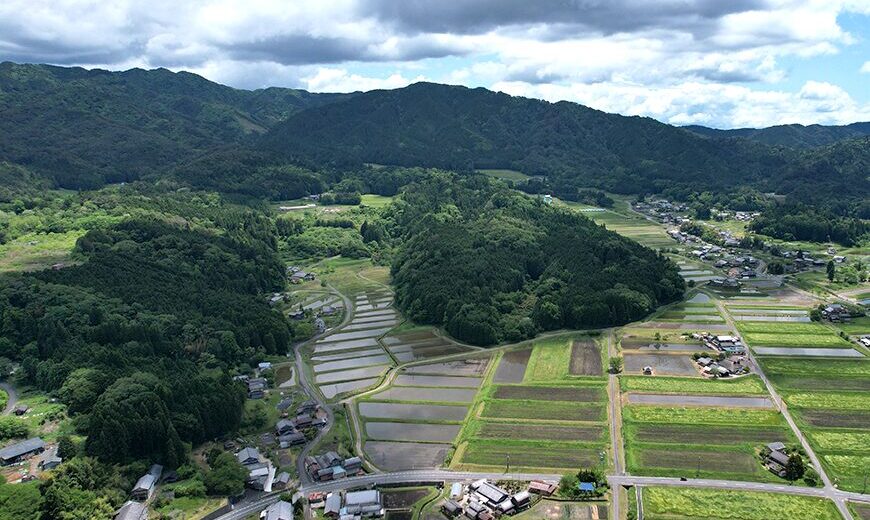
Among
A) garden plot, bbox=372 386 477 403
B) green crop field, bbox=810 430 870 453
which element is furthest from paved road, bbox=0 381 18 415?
green crop field, bbox=810 430 870 453

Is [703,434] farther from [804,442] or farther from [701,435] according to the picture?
[804,442]

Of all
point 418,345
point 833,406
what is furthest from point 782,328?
point 418,345

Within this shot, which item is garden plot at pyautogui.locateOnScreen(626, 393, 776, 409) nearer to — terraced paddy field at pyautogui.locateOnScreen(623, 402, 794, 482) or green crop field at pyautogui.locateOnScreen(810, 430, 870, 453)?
terraced paddy field at pyautogui.locateOnScreen(623, 402, 794, 482)

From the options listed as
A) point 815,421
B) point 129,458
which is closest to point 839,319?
point 815,421

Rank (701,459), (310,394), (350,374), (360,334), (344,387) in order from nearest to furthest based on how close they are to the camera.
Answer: (701,459), (310,394), (344,387), (350,374), (360,334)

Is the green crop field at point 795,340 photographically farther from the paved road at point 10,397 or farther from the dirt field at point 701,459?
the paved road at point 10,397

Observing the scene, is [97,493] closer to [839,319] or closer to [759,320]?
[759,320]
